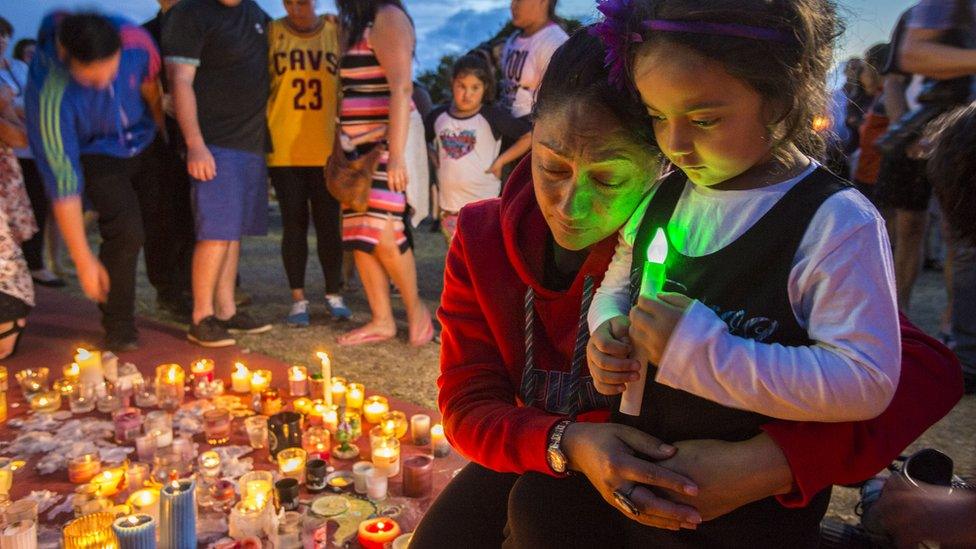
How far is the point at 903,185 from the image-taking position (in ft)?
11.8

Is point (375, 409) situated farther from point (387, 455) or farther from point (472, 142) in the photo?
point (472, 142)

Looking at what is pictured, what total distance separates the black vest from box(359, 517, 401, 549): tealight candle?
1.03m

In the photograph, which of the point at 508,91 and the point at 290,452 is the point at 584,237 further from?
the point at 508,91

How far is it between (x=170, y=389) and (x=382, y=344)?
45.8 inches

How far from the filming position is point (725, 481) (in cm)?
107

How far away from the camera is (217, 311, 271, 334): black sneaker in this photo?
4.18 metres

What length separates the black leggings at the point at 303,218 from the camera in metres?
4.14

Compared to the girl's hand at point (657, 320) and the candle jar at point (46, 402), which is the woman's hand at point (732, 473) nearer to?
the girl's hand at point (657, 320)

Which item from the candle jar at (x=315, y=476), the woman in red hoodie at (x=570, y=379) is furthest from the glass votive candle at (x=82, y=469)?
the woman in red hoodie at (x=570, y=379)

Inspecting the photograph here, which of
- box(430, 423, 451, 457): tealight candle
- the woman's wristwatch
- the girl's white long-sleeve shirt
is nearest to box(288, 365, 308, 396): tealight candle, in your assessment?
box(430, 423, 451, 457): tealight candle

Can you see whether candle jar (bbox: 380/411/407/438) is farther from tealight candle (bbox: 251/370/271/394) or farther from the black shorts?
the black shorts

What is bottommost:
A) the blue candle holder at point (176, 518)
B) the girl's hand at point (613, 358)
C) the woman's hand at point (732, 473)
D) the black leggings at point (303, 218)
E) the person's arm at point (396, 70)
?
the blue candle holder at point (176, 518)

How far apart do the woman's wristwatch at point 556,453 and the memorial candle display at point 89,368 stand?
101 inches

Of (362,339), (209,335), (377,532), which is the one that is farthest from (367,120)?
(377,532)
